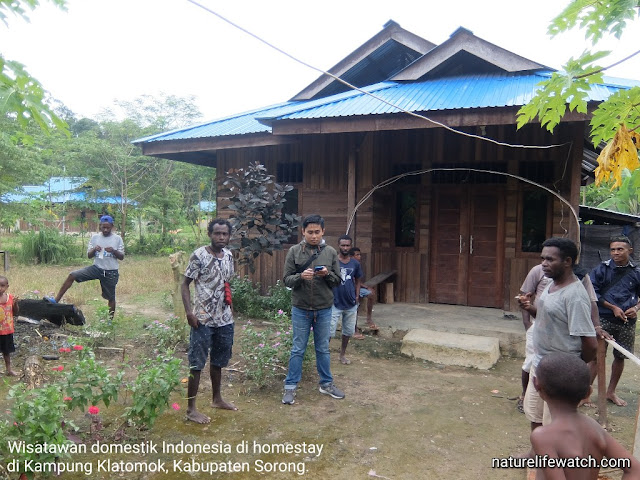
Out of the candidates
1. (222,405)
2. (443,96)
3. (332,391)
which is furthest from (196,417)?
(443,96)

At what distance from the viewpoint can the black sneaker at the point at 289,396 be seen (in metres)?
4.18

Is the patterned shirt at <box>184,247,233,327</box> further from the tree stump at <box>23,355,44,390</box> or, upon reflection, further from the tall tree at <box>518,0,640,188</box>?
the tall tree at <box>518,0,640,188</box>

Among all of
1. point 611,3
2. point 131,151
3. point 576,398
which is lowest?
point 576,398

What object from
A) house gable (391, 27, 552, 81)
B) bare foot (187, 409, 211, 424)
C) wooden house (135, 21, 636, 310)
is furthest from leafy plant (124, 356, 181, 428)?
house gable (391, 27, 552, 81)

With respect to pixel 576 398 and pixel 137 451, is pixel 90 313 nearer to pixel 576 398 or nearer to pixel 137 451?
pixel 137 451

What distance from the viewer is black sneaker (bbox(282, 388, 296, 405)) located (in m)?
4.18

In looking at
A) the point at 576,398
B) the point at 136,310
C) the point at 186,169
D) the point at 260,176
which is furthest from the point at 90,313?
the point at 186,169

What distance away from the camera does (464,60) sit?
26.7 ft

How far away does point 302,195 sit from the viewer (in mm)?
8469

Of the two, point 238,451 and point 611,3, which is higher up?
point 611,3

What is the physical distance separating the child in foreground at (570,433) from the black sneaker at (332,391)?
8.48 feet

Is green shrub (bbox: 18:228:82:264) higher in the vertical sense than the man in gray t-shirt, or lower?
lower

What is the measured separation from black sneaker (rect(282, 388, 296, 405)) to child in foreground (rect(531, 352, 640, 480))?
2592 millimetres

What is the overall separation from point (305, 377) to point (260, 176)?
11.7 feet
